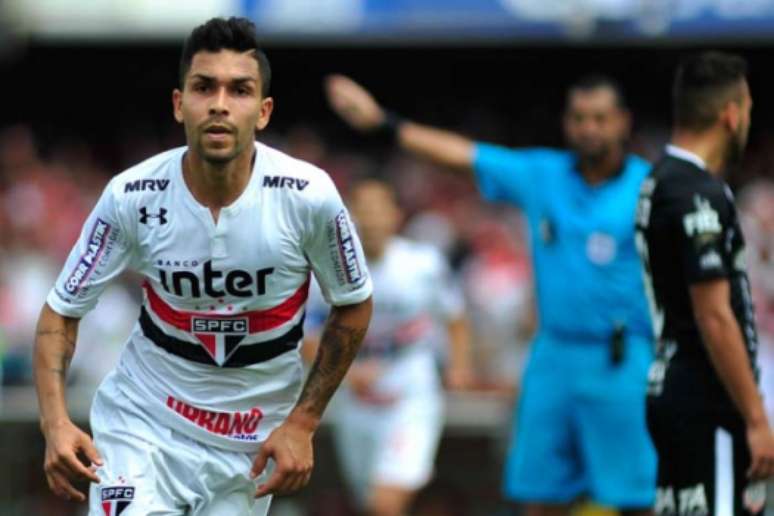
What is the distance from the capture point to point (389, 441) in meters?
11.3

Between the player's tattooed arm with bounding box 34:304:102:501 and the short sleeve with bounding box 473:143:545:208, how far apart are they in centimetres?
372

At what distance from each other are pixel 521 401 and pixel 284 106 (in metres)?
13.5

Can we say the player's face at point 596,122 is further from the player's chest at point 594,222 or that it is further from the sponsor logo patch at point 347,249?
the sponsor logo patch at point 347,249

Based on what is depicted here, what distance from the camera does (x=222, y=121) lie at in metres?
6.01

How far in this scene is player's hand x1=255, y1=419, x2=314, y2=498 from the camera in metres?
6.03

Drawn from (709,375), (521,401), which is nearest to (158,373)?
(709,375)

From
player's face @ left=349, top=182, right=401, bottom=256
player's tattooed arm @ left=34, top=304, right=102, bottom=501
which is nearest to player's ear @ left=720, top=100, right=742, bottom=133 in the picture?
player's tattooed arm @ left=34, top=304, right=102, bottom=501

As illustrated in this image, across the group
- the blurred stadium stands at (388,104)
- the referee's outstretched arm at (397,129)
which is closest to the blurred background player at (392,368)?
the blurred stadium stands at (388,104)

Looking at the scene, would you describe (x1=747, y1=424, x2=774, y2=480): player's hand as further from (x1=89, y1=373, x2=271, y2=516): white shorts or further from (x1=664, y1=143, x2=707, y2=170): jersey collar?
(x1=89, y1=373, x2=271, y2=516): white shorts

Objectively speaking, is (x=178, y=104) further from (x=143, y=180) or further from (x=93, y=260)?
(x=93, y=260)

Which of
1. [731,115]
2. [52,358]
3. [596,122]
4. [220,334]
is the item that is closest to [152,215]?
[220,334]

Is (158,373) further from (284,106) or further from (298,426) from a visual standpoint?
(284,106)

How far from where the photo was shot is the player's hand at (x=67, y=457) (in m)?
5.91

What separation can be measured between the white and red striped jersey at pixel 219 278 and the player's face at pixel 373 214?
4806 mm
